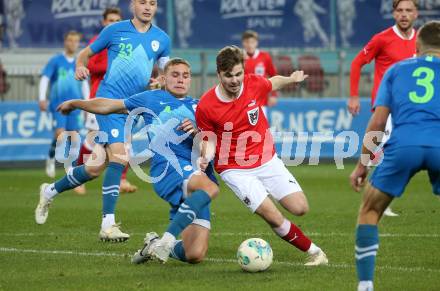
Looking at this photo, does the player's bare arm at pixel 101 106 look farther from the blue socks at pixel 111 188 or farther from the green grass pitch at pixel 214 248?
the blue socks at pixel 111 188

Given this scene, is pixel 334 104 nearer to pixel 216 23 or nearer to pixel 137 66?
pixel 216 23

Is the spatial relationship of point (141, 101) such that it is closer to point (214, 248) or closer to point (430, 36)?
point (214, 248)

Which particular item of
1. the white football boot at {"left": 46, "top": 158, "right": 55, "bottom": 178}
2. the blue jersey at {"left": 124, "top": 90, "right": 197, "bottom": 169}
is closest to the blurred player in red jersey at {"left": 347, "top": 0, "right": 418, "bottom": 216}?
the blue jersey at {"left": 124, "top": 90, "right": 197, "bottom": 169}

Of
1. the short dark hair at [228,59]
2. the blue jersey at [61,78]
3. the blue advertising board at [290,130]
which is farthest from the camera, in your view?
the blue advertising board at [290,130]

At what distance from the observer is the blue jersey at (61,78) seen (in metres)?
17.5

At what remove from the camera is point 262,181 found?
8.91m

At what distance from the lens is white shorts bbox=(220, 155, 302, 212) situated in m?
8.70

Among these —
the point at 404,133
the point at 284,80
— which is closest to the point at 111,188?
the point at 284,80

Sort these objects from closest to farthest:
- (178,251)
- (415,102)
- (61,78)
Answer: (415,102) → (178,251) → (61,78)

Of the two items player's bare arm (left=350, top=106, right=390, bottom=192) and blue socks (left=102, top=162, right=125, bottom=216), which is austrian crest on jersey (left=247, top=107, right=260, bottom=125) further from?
blue socks (left=102, top=162, right=125, bottom=216)

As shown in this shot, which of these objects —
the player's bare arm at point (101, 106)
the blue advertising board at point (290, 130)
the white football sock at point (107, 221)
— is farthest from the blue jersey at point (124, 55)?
the blue advertising board at point (290, 130)

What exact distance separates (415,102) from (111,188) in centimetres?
443

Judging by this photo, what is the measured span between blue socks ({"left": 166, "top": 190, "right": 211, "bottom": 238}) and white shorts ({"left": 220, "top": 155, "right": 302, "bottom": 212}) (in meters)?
0.42

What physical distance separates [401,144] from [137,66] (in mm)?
4734
